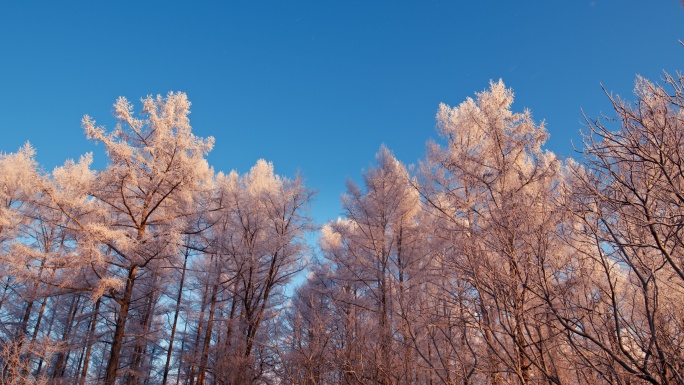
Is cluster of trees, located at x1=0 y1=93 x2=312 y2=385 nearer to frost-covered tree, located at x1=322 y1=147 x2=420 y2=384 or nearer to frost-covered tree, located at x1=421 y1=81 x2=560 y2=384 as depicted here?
frost-covered tree, located at x1=322 y1=147 x2=420 y2=384

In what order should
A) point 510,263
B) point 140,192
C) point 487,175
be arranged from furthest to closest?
point 140,192 < point 487,175 < point 510,263

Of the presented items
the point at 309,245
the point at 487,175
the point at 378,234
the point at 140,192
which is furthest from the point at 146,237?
the point at 487,175

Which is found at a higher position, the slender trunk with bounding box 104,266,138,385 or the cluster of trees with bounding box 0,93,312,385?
the cluster of trees with bounding box 0,93,312,385

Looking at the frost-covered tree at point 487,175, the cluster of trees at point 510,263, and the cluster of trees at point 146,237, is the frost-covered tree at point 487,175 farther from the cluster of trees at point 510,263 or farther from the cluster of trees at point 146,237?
the cluster of trees at point 146,237

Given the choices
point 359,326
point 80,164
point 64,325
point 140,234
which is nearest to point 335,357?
point 359,326

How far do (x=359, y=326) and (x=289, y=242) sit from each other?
21.2 ft

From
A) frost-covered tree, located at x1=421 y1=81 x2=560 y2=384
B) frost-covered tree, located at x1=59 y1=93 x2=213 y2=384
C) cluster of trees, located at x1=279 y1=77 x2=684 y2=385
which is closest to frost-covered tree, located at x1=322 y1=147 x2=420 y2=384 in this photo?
cluster of trees, located at x1=279 y1=77 x2=684 y2=385

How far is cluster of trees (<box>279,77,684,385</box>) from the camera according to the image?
10.2 ft

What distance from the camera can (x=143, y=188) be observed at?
10.1 metres

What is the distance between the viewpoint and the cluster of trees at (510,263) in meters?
3.11

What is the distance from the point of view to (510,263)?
149 inches

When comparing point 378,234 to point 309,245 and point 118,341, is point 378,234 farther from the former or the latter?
point 118,341

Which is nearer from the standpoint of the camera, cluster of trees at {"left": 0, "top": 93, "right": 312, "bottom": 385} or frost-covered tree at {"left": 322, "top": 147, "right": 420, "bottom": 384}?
cluster of trees at {"left": 0, "top": 93, "right": 312, "bottom": 385}

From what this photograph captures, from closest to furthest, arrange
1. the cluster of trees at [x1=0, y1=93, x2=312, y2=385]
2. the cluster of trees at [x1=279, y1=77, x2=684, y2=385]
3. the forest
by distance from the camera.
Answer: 1. the cluster of trees at [x1=279, y1=77, x2=684, y2=385]
2. the forest
3. the cluster of trees at [x1=0, y1=93, x2=312, y2=385]
